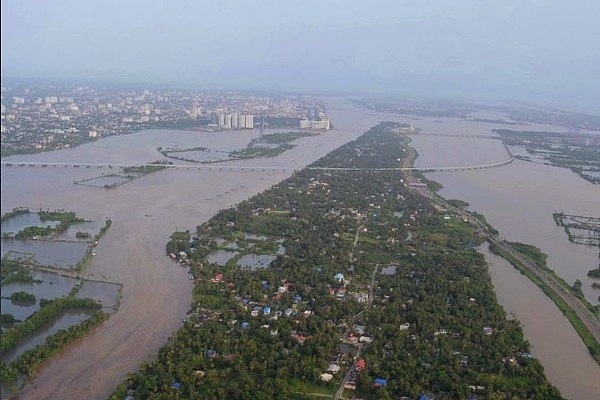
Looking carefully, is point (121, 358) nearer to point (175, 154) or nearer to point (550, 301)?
point (550, 301)

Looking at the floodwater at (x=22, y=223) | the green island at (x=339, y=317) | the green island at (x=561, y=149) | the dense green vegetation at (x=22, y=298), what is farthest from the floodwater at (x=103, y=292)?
the green island at (x=561, y=149)

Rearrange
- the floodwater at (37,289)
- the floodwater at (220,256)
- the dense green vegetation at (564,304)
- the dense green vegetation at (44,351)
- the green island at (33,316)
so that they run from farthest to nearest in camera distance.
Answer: the floodwater at (220,256) < the floodwater at (37,289) < the dense green vegetation at (564,304) < the green island at (33,316) < the dense green vegetation at (44,351)

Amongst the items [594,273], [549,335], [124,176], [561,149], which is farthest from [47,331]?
[561,149]

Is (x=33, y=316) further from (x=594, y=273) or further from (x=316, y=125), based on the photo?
(x=316, y=125)

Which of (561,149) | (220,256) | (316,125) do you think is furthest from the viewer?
(316,125)

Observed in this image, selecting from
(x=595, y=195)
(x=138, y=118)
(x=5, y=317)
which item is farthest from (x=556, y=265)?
(x=138, y=118)

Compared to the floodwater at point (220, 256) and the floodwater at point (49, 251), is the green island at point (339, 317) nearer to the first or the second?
the floodwater at point (220, 256)
